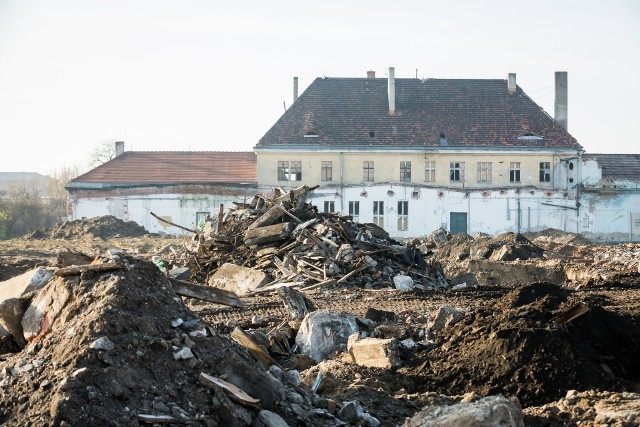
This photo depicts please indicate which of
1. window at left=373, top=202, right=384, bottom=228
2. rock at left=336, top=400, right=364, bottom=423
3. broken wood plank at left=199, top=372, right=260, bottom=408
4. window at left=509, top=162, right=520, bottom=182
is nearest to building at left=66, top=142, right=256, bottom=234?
window at left=373, top=202, right=384, bottom=228

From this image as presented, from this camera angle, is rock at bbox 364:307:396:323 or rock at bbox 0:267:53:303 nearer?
rock at bbox 0:267:53:303

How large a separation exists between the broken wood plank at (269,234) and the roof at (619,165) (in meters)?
31.4

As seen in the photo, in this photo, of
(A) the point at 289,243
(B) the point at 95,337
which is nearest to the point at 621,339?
(B) the point at 95,337

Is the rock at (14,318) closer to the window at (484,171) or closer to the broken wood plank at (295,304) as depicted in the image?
the broken wood plank at (295,304)

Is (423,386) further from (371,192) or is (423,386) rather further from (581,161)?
(581,161)

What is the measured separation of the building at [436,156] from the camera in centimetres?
4538

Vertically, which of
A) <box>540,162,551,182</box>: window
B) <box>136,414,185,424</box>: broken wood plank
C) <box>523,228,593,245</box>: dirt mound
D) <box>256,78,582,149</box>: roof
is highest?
<box>256,78,582,149</box>: roof

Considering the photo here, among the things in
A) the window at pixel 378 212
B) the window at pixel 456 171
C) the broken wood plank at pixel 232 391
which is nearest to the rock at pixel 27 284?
the broken wood plank at pixel 232 391

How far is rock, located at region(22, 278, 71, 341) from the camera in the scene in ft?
25.8

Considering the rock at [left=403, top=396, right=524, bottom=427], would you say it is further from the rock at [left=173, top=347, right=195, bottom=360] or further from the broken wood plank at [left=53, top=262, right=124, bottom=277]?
the broken wood plank at [left=53, top=262, right=124, bottom=277]

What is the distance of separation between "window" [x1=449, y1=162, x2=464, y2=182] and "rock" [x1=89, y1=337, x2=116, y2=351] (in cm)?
4302

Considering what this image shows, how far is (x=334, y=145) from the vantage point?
4825 cm

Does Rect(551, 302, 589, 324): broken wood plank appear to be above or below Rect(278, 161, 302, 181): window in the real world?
below

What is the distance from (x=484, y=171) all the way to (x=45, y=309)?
140 ft
